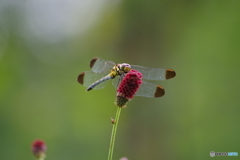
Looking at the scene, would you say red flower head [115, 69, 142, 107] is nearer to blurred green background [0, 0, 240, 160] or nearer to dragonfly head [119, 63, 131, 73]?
dragonfly head [119, 63, 131, 73]

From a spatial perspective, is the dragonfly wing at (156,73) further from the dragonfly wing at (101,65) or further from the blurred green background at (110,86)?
the blurred green background at (110,86)

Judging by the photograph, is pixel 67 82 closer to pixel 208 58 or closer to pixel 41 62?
pixel 41 62

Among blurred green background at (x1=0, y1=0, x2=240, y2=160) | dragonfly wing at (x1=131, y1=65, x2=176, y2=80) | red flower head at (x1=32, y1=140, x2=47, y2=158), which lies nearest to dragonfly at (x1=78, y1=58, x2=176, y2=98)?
dragonfly wing at (x1=131, y1=65, x2=176, y2=80)

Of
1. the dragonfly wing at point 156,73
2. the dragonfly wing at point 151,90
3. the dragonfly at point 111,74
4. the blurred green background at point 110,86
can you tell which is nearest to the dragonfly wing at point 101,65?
the dragonfly at point 111,74

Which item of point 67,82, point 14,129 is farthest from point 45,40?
point 14,129

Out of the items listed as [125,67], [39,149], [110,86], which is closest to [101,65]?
[125,67]
